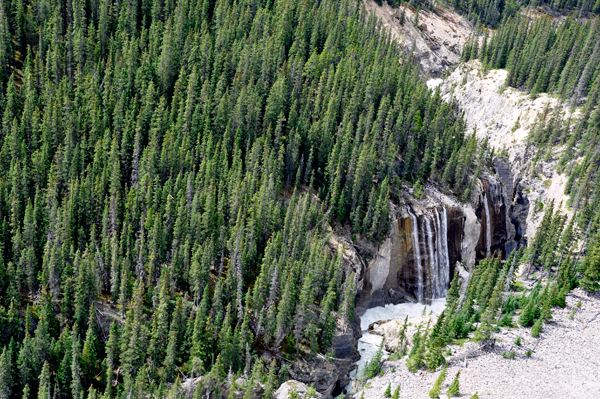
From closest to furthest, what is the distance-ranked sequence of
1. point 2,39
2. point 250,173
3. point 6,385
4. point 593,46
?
point 6,385
point 250,173
point 2,39
point 593,46

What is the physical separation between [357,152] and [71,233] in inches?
2160

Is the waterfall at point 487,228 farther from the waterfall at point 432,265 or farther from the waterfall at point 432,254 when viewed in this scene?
the waterfall at point 432,265

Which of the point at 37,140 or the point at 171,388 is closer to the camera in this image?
the point at 171,388

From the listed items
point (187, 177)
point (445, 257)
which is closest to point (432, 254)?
point (445, 257)

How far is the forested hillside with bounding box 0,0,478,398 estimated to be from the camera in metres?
70.0

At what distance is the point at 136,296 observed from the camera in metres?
72.4

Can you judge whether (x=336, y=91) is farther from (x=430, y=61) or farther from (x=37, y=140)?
(x=430, y=61)

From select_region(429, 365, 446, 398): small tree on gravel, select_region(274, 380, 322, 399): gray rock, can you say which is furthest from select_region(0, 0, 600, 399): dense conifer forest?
select_region(429, 365, 446, 398): small tree on gravel

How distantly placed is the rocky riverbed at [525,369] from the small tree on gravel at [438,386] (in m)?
1.19

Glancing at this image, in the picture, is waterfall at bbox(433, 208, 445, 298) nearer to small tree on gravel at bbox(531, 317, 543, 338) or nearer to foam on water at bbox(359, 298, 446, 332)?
foam on water at bbox(359, 298, 446, 332)

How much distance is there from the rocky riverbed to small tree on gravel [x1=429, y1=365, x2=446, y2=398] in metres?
1.19

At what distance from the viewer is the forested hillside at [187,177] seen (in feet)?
230

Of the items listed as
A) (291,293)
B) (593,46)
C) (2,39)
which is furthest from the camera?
(593,46)

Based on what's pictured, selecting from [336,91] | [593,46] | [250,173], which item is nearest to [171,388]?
[250,173]
